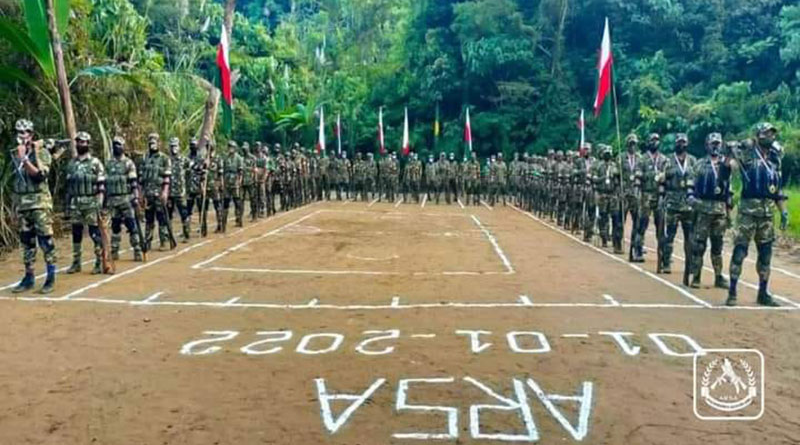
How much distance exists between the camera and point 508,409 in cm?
617

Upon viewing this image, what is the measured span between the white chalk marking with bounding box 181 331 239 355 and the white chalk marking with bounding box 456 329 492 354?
7.53 feet

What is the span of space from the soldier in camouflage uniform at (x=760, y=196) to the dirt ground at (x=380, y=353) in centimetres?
71

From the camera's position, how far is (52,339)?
838cm

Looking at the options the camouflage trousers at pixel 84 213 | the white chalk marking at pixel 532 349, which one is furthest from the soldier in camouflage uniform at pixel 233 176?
the white chalk marking at pixel 532 349

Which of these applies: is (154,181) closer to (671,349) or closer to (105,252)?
(105,252)

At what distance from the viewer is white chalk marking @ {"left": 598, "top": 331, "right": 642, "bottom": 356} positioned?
7.88 m

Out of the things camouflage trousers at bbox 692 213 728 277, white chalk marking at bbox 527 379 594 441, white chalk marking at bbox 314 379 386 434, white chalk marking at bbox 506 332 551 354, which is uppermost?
camouflage trousers at bbox 692 213 728 277

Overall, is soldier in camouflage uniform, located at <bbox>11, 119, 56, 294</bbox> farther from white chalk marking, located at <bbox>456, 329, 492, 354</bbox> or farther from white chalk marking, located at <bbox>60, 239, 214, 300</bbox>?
white chalk marking, located at <bbox>456, 329, 492, 354</bbox>

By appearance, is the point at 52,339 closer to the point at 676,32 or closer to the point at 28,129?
the point at 28,129

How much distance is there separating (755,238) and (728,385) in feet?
12.2

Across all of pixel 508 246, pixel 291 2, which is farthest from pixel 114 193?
pixel 291 2

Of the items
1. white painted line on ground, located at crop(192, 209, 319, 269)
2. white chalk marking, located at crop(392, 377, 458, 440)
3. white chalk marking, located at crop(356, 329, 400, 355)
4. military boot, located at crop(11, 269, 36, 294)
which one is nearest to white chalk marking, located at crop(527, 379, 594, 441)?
white chalk marking, located at crop(392, 377, 458, 440)

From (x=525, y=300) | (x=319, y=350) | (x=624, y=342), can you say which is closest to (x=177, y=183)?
(x=525, y=300)

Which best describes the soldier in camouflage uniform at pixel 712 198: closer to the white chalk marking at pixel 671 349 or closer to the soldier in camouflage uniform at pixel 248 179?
the white chalk marking at pixel 671 349
